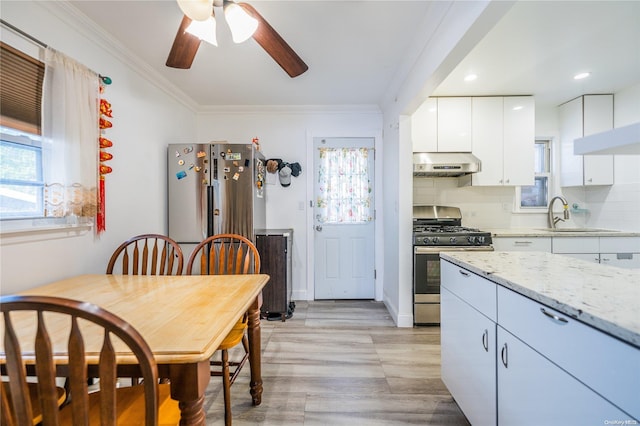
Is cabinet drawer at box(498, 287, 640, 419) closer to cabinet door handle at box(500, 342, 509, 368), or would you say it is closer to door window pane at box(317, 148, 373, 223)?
cabinet door handle at box(500, 342, 509, 368)

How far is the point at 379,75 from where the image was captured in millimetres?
2646

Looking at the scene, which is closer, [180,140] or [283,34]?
[283,34]

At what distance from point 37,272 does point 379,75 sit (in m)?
2.92

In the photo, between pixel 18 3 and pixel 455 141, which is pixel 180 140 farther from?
pixel 455 141

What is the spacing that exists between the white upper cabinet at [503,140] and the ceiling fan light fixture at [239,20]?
2.68 metres

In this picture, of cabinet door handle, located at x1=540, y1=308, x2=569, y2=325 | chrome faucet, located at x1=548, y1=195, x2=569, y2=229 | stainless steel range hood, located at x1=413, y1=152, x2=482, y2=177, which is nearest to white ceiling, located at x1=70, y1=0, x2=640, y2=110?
stainless steel range hood, located at x1=413, y1=152, x2=482, y2=177

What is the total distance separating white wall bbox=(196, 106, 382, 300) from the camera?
139 inches

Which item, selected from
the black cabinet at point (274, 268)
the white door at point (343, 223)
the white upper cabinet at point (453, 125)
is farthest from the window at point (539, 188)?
the black cabinet at point (274, 268)

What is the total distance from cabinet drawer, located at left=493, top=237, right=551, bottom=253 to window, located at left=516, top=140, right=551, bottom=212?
2.29 ft

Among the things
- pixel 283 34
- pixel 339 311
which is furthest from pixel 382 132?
pixel 339 311

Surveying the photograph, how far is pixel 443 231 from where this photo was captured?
9.48ft

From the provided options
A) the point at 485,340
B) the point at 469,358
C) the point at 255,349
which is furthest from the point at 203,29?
the point at 469,358

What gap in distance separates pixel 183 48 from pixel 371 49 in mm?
1389

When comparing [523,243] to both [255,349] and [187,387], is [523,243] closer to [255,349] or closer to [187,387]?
[255,349]
